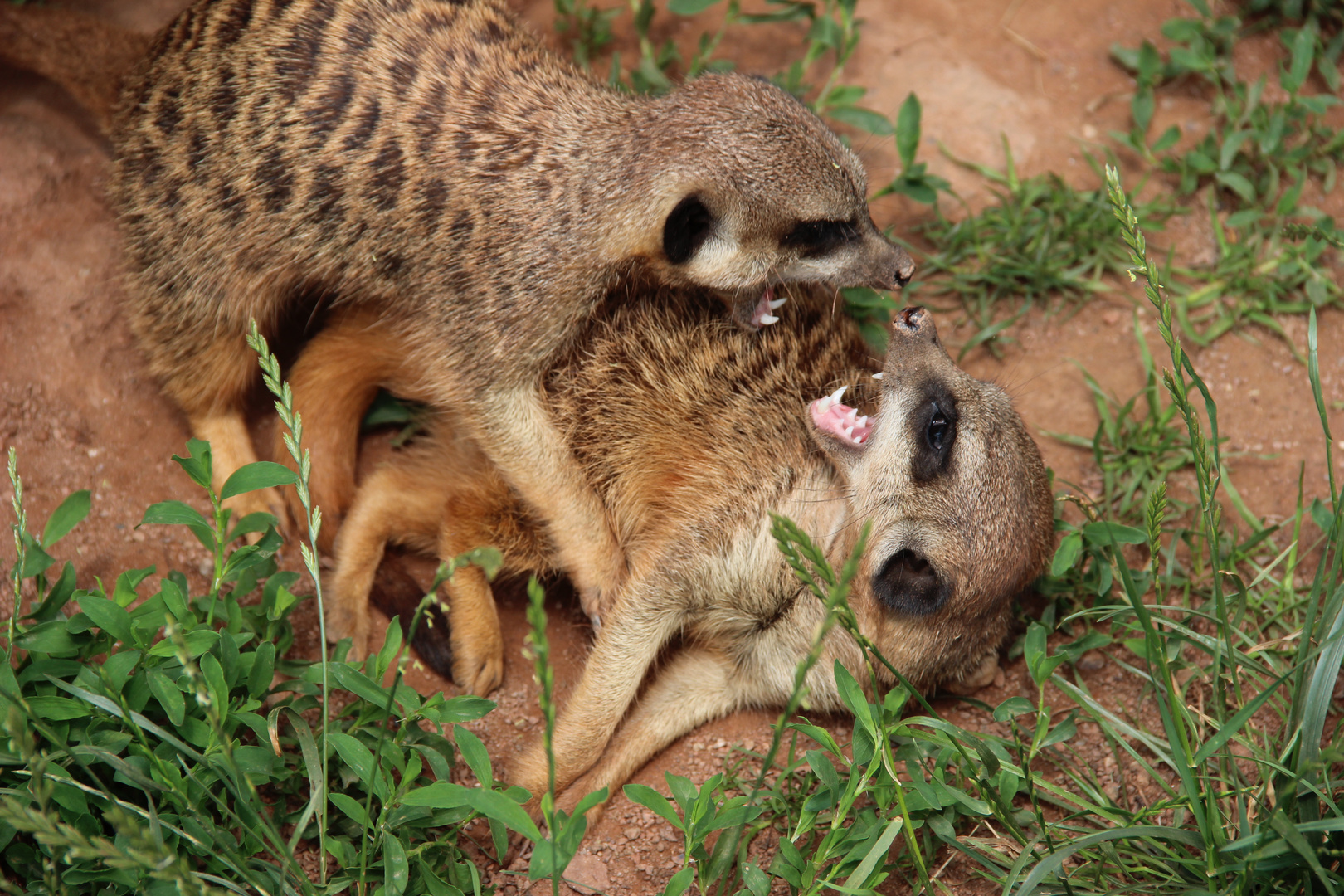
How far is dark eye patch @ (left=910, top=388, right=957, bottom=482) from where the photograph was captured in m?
2.43

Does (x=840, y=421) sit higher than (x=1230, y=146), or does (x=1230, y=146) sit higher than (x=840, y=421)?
(x=1230, y=146)

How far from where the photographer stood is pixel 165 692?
199 centimetres

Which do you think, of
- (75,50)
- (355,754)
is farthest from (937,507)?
(75,50)

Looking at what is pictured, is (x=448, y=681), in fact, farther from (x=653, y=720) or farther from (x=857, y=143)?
(x=857, y=143)

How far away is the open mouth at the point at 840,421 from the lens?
2.59 m

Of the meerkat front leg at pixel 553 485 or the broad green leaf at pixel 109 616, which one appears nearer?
the broad green leaf at pixel 109 616

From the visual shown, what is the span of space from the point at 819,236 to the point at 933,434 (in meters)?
0.56

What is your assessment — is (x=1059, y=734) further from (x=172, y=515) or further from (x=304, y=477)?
(x=172, y=515)

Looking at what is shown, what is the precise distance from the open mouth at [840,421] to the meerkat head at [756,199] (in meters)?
Answer: 0.30

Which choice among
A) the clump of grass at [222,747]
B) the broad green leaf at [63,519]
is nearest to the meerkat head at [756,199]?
the clump of grass at [222,747]

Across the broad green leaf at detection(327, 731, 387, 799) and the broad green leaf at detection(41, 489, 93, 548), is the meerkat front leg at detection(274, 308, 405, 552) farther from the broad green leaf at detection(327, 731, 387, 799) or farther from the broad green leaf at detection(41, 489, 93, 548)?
the broad green leaf at detection(327, 731, 387, 799)

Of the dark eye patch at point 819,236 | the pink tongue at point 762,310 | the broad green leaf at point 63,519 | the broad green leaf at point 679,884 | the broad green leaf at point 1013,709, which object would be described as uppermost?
the dark eye patch at point 819,236

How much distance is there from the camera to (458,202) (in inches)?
106

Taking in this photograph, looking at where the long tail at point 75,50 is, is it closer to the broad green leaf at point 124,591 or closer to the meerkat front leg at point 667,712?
the broad green leaf at point 124,591
